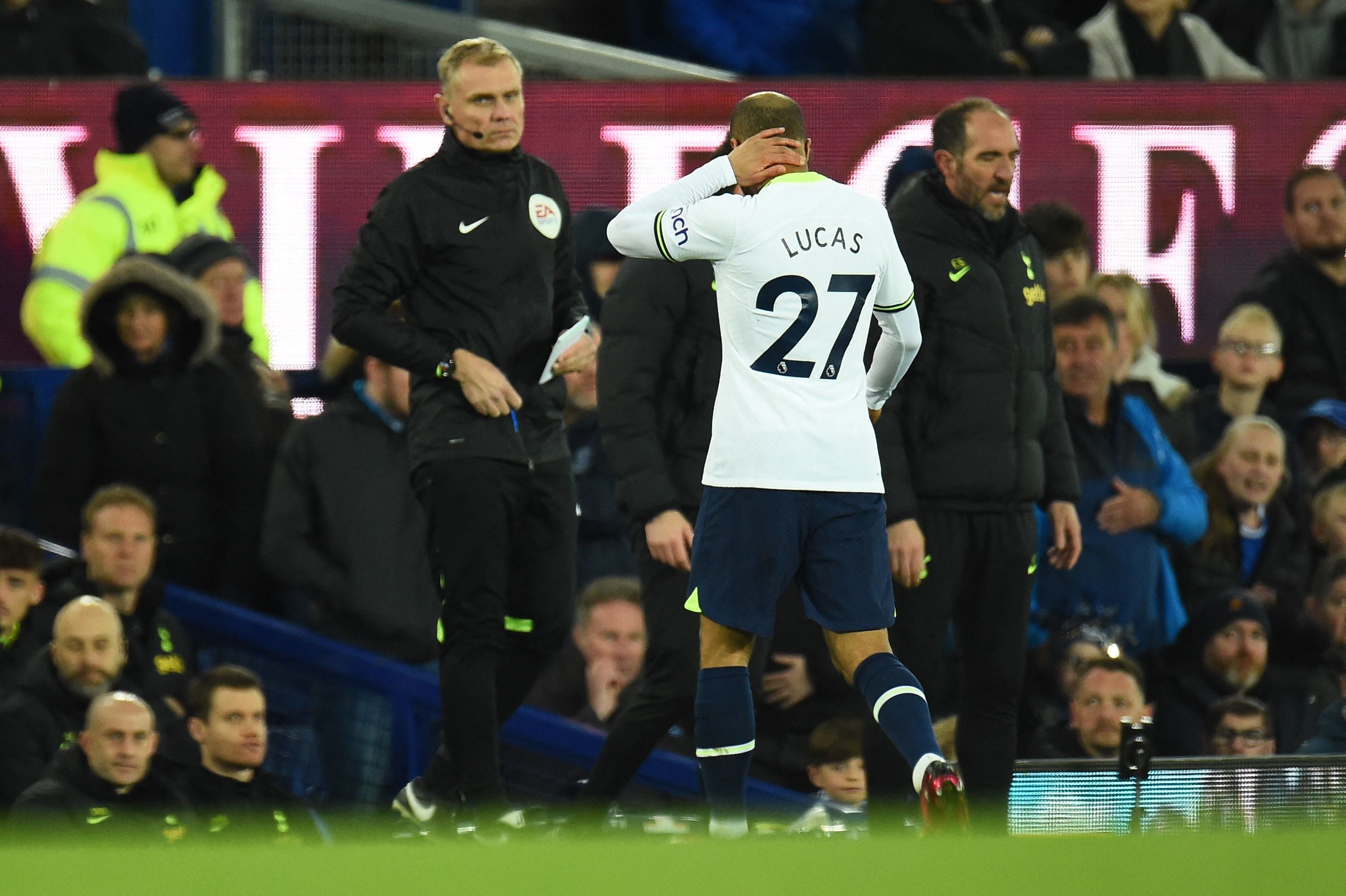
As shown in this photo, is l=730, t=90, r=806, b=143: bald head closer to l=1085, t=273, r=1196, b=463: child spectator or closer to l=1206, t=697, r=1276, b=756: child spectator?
l=1206, t=697, r=1276, b=756: child spectator

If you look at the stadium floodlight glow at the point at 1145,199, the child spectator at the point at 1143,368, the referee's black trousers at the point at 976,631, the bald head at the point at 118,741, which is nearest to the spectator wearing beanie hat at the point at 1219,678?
the child spectator at the point at 1143,368

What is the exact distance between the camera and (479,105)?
22.2 feet

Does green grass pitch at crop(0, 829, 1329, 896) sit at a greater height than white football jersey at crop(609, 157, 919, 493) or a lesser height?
lesser

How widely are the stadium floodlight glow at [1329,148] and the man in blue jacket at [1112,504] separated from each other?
88.7 inches

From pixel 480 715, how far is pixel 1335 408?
476cm

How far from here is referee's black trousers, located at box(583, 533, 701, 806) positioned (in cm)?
689

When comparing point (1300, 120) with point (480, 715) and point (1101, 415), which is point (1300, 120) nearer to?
point (1101, 415)

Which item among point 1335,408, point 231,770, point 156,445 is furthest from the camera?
point 1335,408

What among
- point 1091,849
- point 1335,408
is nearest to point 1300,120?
point 1335,408

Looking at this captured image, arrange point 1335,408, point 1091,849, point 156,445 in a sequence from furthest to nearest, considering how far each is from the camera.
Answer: point 1335,408
point 156,445
point 1091,849

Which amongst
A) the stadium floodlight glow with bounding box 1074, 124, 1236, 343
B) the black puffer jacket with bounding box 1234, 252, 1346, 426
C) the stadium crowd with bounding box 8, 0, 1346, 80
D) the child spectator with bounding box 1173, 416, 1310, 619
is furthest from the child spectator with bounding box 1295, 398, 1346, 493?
the stadium crowd with bounding box 8, 0, 1346, 80

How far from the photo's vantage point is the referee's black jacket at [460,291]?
674 centimetres

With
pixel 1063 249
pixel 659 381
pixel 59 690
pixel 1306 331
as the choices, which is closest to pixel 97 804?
pixel 59 690

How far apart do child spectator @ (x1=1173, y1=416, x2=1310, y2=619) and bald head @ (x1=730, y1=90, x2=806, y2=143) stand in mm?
3696
